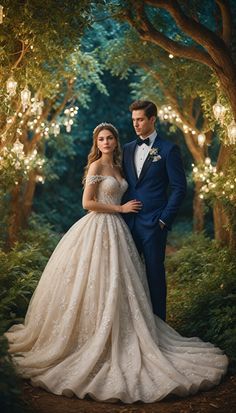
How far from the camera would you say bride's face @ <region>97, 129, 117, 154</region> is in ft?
17.1

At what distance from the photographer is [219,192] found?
8.13 metres

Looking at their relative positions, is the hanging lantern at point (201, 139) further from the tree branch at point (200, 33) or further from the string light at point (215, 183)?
the tree branch at point (200, 33)

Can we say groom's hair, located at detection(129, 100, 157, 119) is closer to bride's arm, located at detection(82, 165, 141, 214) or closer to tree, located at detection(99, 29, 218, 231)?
bride's arm, located at detection(82, 165, 141, 214)

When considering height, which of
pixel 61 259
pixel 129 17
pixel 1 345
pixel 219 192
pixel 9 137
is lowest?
pixel 1 345

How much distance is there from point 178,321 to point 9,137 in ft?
11.9

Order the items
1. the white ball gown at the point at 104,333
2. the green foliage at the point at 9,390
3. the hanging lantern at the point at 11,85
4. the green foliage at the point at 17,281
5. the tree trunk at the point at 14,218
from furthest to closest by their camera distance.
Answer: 1. the tree trunk at the point at 14,218
2. the hanging lantern at the point at 11,85
3. the green foliage at the point at 17,281
4. the white ball gown at the point at 104,333
5. the green foliage at the point at 9,390

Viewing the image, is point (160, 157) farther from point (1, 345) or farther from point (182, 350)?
point (1, 345)

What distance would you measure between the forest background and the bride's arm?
129 cm

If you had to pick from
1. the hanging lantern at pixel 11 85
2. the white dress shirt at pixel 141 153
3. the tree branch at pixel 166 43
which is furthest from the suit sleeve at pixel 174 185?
the hanging lantern at pixel 11 85

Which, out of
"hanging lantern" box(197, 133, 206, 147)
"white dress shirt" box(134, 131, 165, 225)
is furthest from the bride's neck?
"hanging lantern" box(197, 133, 206, 147)

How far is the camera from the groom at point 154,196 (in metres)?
5.19

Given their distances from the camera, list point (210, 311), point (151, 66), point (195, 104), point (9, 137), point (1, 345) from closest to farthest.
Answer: point (1, 345) < point (210, 311) < point (9, 137) < point (151, 66) < point (195, 104)

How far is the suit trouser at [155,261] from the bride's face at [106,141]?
0.80m

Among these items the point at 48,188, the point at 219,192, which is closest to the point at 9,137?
the point at 219,192
